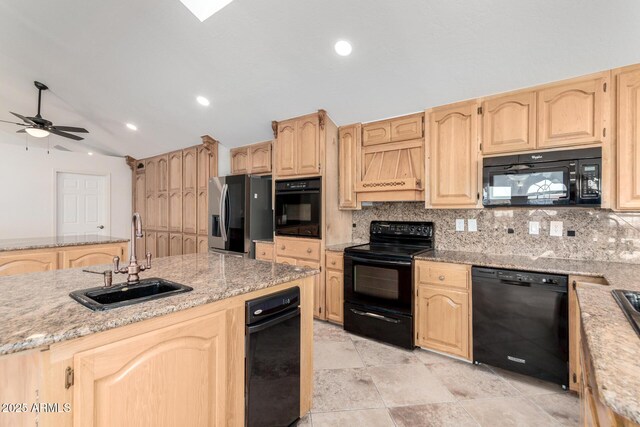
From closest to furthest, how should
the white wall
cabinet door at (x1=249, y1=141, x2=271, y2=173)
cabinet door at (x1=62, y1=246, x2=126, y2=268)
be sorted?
1. cabinet door at (x1=62, y1=246, x2=126, y2=268)
2. cabinet door at (x1=249, y1=141, x2=271, y2=173)
3. the white wall

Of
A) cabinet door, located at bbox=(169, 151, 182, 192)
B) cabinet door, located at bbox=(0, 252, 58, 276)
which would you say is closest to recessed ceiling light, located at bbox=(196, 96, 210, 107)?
cabinet door, located at bbox=(169, 151, 182, 192)

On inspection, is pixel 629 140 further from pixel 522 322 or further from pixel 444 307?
pixel 444 307

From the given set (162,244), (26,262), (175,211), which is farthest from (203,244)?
(26,262)

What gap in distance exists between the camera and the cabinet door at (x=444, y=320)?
7.98 feet

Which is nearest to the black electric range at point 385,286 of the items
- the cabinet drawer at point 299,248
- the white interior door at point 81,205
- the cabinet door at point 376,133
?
the cabinet drawer at point 299,248

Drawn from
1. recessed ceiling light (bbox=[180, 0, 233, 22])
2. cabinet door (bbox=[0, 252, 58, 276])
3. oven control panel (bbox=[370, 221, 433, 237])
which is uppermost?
recessed ceiling light (bbox=[180, 0, 233, 22])

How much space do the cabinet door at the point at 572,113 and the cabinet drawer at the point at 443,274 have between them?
1.14 meters

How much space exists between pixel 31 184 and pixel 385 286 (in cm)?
606

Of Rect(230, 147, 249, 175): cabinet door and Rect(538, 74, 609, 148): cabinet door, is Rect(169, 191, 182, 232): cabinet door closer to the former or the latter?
Rect(230, 147, 249, 175): cabinet door

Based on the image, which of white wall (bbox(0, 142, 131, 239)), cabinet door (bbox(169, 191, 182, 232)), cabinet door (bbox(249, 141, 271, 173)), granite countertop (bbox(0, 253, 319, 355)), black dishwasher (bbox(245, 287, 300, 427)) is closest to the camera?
granite countertop (bbox(0, 253, 319, 355))

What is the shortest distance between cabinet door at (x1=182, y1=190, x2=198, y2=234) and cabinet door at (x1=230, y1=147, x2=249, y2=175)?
0.90 m

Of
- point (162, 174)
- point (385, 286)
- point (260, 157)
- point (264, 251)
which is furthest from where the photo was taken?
point (162, 174)

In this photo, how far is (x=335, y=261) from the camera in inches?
126

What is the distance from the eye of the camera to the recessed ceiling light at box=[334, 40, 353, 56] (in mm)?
2328
